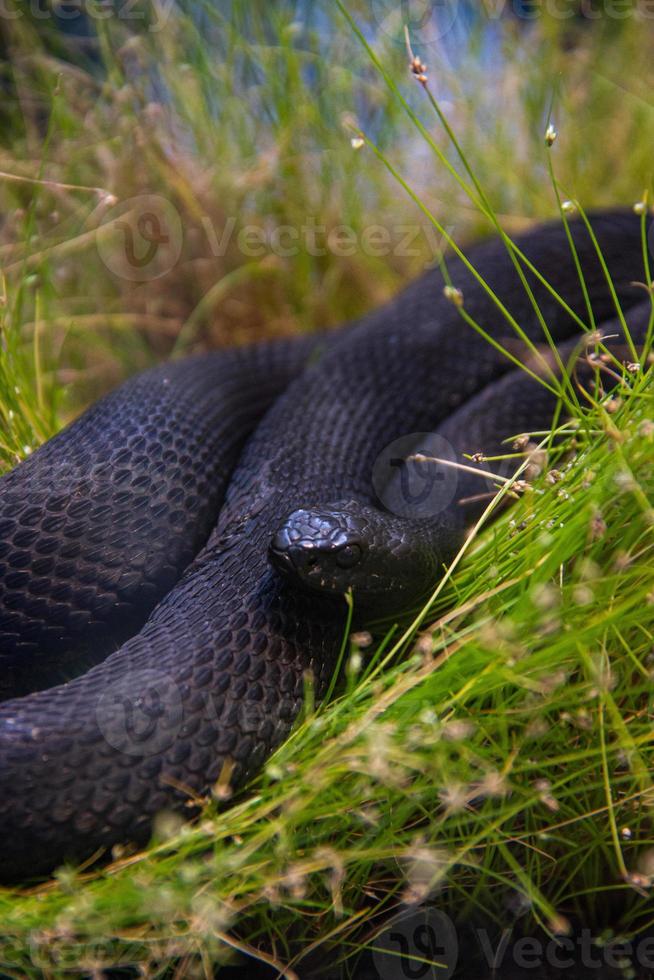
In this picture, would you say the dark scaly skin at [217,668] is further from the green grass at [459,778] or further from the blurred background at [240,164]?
the blurred background at [240,164]

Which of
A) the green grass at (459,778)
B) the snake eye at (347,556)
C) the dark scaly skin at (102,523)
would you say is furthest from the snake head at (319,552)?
the dark scaly skin at (102,523)

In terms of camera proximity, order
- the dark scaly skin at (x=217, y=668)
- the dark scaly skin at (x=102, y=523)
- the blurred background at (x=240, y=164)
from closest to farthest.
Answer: the dark scaly skin at (x=217, y=668) → the dark scaly skin at (x=102, y=523) → the blurred background at (x=240, y=164)

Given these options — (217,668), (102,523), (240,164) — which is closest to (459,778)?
(217,668)

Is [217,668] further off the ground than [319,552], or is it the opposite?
[319,552]

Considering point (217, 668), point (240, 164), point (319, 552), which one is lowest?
point (217, 668)

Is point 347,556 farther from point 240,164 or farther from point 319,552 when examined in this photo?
point 240,164

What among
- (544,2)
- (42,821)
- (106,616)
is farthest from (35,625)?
(544,2)

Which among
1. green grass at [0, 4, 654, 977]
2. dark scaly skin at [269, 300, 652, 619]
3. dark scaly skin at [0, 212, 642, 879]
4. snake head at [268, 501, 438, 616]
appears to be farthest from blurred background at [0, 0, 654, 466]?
snake head at [268, 501, 438, 616]
